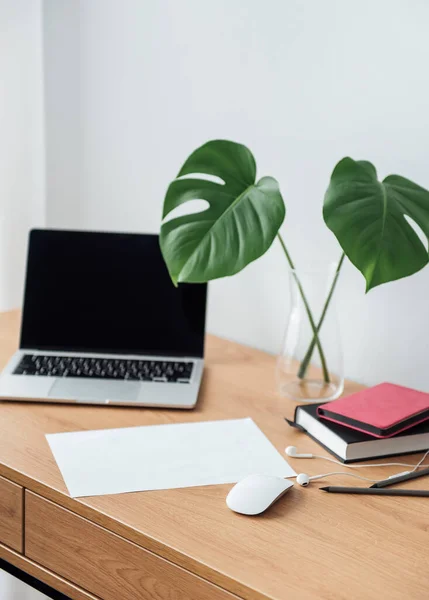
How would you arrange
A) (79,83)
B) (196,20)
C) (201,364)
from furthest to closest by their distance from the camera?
(79,83) → (196,20) → (201,364)

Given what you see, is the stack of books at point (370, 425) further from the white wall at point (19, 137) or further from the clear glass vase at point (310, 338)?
the white wall at point (19, 137)

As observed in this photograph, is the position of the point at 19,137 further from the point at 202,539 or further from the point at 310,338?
the point at 202,539

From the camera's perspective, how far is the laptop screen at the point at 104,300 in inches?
55.3

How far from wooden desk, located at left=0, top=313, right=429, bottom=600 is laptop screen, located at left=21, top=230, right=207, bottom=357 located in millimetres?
266

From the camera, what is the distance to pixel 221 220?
1.15 metres

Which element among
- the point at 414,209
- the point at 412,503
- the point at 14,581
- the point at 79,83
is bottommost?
the point at 14,581

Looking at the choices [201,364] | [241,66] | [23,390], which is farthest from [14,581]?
[241,66]

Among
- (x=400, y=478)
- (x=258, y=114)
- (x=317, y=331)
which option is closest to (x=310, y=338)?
(x=317, y=331)

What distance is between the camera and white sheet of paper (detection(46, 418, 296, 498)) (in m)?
1.00

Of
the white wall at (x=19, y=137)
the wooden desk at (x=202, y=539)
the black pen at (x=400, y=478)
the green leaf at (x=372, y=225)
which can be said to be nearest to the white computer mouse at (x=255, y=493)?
the wooden desk at (x=202, y=539)

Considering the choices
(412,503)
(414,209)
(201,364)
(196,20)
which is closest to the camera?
(412,503)

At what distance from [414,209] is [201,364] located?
1.57ft

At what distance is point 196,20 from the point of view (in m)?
1.52

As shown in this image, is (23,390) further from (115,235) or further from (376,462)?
(376,462)
